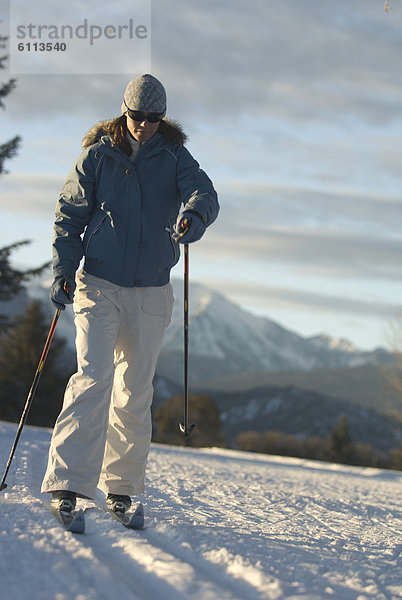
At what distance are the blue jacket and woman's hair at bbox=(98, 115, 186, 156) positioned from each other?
42 mm

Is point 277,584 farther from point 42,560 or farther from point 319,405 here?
point 319,405

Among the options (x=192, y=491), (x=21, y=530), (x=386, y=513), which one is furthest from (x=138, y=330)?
(x=386, y=513)

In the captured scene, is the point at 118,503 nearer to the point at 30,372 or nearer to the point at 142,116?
the point at 142,116

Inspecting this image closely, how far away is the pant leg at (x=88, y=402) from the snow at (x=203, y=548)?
7.8 inches

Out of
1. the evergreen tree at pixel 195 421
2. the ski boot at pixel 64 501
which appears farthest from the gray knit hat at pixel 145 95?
the evergreen tree at pixel 195 421

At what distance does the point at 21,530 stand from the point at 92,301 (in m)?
1.17

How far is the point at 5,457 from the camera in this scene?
4910 mm

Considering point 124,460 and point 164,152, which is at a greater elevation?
point 164,152

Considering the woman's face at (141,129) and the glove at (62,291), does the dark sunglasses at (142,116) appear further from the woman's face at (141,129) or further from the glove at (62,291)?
the glove at (62,291)

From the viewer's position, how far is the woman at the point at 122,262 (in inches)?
129

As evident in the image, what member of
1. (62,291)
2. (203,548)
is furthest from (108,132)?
(203,548)

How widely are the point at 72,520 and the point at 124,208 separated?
1.55 m

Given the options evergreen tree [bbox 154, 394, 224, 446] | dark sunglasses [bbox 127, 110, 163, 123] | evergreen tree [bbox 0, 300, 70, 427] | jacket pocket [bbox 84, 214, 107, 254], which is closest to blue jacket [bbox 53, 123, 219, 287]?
jacket pocket [bbox 84, 214, 107, 254]

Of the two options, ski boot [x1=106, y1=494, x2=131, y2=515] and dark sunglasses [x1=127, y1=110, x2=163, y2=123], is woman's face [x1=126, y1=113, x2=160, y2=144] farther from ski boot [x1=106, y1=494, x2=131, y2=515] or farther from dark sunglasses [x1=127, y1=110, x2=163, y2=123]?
ski boot [x1=106, y1=494, x2=131, y2=515]
